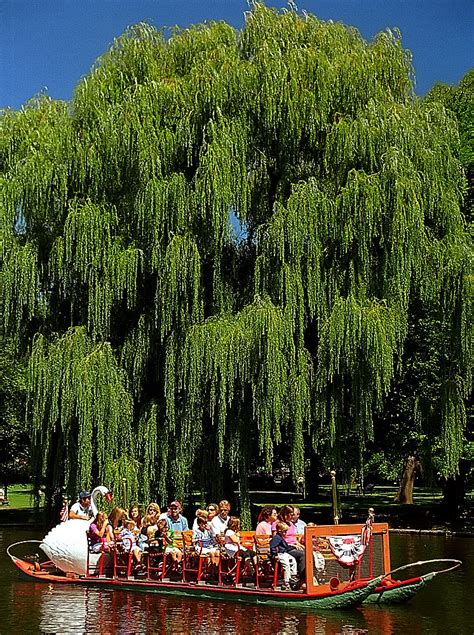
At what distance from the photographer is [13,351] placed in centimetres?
2302

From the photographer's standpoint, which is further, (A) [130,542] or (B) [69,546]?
(B) [69,546]

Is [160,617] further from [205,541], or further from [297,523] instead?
[297,523]

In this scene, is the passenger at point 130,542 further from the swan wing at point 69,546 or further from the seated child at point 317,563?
the seated child at point 317,563

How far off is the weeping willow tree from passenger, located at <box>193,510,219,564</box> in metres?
4.05

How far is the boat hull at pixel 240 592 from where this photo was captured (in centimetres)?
1373

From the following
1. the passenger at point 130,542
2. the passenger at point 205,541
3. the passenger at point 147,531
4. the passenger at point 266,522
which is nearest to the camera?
the passenger at point 205,541

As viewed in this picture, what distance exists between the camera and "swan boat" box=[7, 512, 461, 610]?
13.8 m

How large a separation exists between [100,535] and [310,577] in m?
4.69

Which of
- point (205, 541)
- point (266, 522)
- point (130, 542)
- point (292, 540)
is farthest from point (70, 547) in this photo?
point (292, 540)

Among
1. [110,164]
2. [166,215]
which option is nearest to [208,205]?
[166,215]

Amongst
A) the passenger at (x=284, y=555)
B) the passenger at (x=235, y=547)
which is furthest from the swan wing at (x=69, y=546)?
the passenger at (x=284, y=555)

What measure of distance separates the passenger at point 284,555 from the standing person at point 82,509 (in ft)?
15.7

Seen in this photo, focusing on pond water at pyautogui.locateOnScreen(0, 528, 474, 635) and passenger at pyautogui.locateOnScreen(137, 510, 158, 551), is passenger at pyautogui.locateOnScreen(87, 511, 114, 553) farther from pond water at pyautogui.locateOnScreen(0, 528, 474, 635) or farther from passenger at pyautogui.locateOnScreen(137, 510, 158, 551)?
pond water at pyautogui.locateOnScreen(0, 528, 474, 635)

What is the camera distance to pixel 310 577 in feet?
45.8
